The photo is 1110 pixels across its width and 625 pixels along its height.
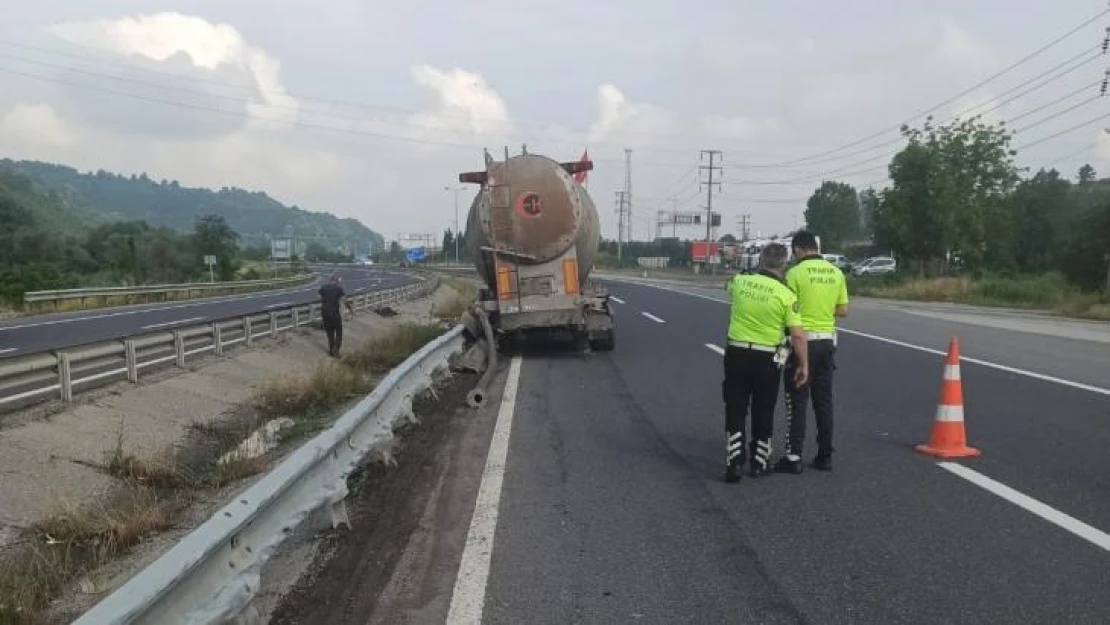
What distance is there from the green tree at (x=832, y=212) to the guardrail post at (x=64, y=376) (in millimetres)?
150131

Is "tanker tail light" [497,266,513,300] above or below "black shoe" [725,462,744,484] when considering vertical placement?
above

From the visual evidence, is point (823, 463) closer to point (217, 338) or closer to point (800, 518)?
point (800, 518)

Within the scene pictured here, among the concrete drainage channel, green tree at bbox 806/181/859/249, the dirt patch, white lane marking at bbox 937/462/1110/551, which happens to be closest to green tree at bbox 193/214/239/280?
the dirt patch

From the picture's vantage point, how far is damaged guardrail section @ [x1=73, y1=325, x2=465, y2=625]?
3463 millimetres

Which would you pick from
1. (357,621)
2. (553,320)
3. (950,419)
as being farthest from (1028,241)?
(357,621)

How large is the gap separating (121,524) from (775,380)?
4739mm

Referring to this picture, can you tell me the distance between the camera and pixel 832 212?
6235 inches

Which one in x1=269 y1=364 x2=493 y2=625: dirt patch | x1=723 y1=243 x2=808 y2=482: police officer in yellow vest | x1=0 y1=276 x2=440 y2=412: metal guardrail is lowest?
x1=269 y1=364 x2=493 y2=625: dirt patch

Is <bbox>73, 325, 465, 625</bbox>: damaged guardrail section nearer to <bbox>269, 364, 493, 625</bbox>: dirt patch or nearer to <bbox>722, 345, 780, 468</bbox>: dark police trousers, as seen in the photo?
<bbox>269, 364, 493, 625</bbox>: dirt patch

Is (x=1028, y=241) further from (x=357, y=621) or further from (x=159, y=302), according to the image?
(x=357, y=621)

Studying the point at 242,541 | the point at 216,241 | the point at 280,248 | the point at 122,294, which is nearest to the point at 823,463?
the point at 242,541

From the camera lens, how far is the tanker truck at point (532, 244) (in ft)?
52.6

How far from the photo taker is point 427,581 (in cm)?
521

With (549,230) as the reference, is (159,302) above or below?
below
